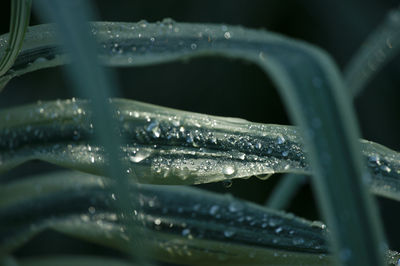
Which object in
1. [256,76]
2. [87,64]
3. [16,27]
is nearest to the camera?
[87,64]

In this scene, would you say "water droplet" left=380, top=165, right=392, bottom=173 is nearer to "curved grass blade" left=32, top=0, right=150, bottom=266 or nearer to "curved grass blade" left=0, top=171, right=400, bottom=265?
"curved grass blade" left=0, top=171, right=400, bottom=265

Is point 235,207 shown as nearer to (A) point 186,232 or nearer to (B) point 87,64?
(A) point 186,232

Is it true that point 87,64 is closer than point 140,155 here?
Yes

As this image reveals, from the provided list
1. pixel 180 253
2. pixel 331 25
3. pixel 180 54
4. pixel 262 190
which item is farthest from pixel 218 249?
pixel 331 25

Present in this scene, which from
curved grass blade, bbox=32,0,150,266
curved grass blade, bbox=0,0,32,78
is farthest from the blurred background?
curved grass blade, bbox=32,0,150,266

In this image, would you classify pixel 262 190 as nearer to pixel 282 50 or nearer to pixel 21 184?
pixel 21 184

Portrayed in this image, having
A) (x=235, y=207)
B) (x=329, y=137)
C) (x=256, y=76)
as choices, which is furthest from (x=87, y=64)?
(x=256, y=76)
